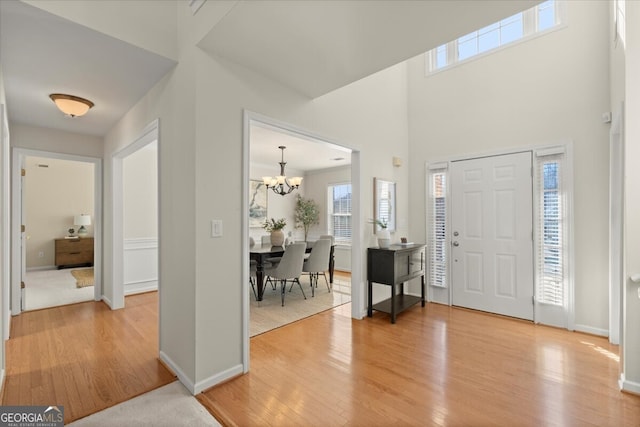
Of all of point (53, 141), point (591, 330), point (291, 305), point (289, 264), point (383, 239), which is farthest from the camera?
point (289, 264)

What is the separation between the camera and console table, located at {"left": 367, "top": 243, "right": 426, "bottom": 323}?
3559mm

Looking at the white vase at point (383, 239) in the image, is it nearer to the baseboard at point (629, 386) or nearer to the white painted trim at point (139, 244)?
the baseboard at point (629, 386)

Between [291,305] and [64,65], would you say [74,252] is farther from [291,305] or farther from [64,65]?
[64,65]

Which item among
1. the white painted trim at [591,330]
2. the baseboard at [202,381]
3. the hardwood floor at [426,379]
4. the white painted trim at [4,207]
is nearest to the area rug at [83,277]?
the white painted trim at [4,207]

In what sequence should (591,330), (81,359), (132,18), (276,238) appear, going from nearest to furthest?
(132,18) → (81,359) → (591,330) → (276,238)

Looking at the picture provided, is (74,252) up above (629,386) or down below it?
above

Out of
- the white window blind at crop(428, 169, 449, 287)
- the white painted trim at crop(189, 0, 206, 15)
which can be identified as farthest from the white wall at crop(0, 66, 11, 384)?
the white window blind at crop(428, 169, 449, 287)

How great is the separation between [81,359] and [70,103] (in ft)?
7.73

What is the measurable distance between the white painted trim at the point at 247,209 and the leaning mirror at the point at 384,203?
1.01 ft

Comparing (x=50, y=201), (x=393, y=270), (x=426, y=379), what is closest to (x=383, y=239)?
(x=393, y=270)

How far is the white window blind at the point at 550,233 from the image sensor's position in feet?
11.1

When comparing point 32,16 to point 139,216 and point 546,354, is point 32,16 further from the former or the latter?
point 546,354

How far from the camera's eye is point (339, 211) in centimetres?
717

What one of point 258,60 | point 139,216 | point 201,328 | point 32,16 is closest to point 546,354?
point 201,328
